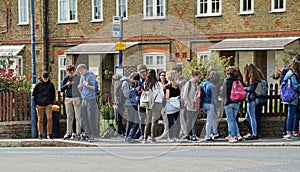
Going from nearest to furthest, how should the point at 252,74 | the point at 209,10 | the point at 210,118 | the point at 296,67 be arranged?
the point at 296,67 < the point at 252,74 < the point at 210,118 < the point at 209,10

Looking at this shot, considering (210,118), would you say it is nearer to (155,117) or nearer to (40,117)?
(155,117)

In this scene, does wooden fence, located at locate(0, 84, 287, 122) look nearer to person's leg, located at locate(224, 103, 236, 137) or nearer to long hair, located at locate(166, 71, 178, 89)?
person's leg, located at locate(224, 103, 236, 137)

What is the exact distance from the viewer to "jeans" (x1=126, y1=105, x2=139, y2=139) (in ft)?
58.4

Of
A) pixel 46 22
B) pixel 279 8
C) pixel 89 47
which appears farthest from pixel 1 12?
pixel 279 8

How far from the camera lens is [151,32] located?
115ft

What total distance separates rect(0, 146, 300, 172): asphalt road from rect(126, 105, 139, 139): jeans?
1224 millimetres

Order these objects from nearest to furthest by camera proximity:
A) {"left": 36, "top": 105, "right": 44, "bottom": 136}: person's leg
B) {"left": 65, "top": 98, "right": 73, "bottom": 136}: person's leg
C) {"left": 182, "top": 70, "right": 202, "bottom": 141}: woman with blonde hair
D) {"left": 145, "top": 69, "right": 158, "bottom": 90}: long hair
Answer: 1. {"left": 145, "top": 69, "right": 158, "bottom": 90}: long hair
2. {"left": 182, "top": 70, "right": 202, "bottom": 141}: woman with blonde hair
3. {"left": 65, "top": 98, "right": 73, "bottom": 136}: person's leg
4. {"left": 36, "top": 105, "right": 44, "bottom": 136}: person's leg

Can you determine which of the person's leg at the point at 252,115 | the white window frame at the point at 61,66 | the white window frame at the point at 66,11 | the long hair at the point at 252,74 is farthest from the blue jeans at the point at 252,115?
the white window frame at the point at 61,66

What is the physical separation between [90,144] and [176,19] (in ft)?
65.2

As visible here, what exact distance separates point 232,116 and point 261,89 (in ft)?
3.53

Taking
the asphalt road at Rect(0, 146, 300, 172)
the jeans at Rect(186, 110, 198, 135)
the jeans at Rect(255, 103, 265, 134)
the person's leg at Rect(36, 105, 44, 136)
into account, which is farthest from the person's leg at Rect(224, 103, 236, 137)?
the person's leg at Rect(36, 105, 44, 136)

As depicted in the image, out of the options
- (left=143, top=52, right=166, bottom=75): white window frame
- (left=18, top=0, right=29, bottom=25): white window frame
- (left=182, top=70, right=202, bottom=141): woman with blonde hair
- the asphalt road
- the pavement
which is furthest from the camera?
(left=18, top=0, right=29, bottom=25): white window frame

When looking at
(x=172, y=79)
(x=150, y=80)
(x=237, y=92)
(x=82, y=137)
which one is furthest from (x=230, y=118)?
(x=82, y=137)

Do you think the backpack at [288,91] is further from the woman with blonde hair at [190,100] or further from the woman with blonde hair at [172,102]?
the woman with blonde hair at [172,102]
